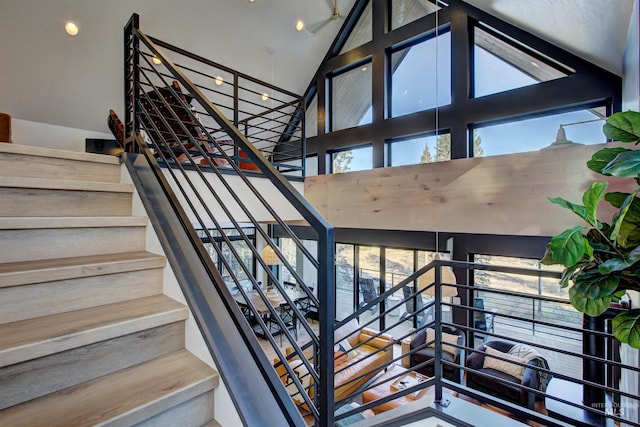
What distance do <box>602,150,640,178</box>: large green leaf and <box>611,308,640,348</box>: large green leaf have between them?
524 millimetres

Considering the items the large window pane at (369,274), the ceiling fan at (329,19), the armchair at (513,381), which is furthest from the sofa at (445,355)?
the ceiling fan at (329,19)

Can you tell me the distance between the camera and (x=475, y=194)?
7.63ft

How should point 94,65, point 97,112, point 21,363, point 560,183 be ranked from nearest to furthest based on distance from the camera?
point 21,363 < point 560,183 < point 94,65 < point 97,112

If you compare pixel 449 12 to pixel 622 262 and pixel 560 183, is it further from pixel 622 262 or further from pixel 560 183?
pixel 622 262

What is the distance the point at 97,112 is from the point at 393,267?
19.9ft

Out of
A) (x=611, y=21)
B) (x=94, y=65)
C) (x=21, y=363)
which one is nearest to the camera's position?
(x=21, y=363)

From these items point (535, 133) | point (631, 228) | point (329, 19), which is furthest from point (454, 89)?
point (631, 228)

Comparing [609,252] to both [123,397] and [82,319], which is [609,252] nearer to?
[123,397]

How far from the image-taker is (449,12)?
478cm

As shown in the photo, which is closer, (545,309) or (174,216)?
(174,216)

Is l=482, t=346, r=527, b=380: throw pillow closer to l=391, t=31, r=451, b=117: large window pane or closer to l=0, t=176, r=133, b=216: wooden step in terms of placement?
l=391, t=31, r=451, b=117: large window pane

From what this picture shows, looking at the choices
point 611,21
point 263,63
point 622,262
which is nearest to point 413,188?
point 622,262

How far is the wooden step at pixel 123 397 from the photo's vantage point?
78cm

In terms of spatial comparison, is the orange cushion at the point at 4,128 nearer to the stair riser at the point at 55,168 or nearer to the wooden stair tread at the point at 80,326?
the stair riser at the point at 55,168
